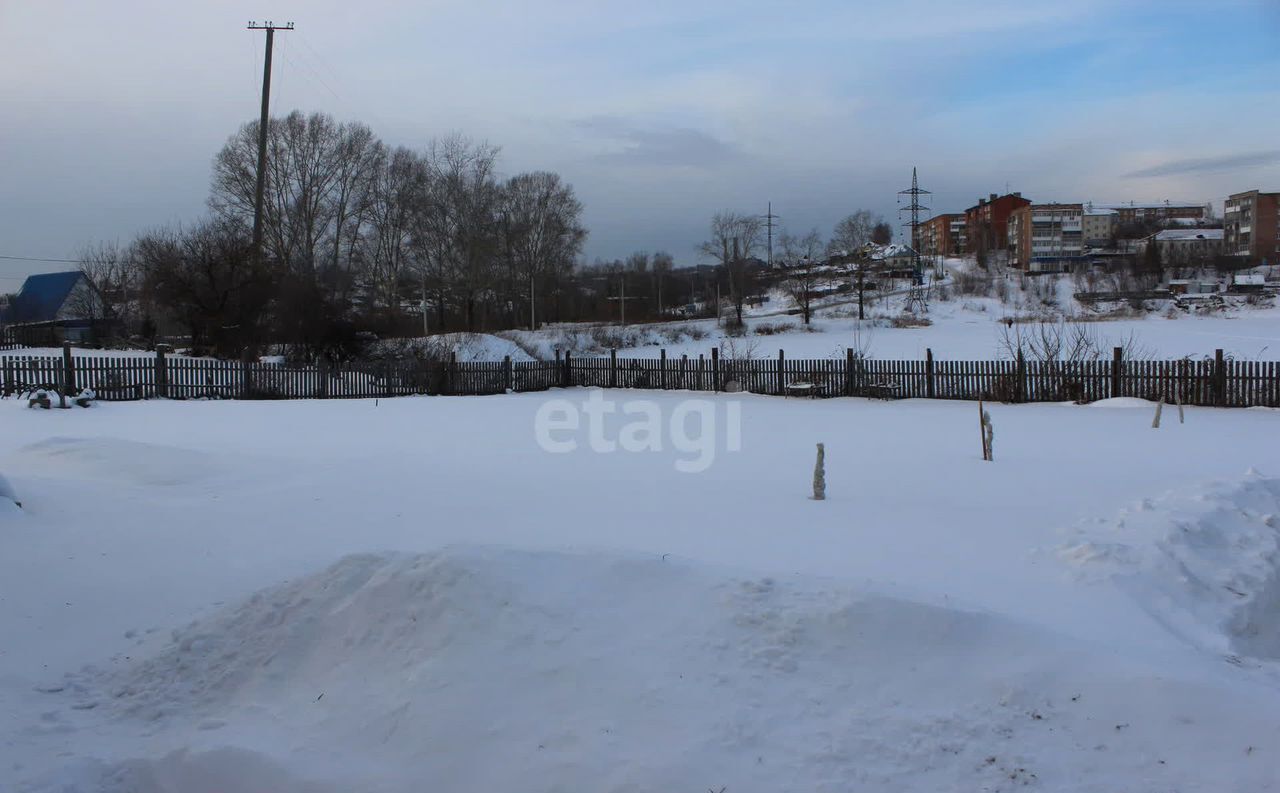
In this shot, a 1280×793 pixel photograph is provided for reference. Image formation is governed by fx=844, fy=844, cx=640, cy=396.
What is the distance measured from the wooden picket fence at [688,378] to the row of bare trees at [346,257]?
723 centimetres

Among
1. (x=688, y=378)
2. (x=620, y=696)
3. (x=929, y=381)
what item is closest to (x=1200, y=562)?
(x=620, y=696)

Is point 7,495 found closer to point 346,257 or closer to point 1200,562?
point 1200,562

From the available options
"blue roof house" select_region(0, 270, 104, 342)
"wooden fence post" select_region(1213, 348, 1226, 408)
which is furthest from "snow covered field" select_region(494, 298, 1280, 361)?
"blue roof house" select_region(0, 270, 104, 342)

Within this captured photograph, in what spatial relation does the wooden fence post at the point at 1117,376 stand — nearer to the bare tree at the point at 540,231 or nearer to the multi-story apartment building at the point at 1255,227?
the bare tree at the point at 540,231

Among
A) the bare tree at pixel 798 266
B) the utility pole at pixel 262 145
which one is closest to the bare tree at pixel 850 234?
the bare tree at pixel 798 266

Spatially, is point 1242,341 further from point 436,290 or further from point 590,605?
point 436,290

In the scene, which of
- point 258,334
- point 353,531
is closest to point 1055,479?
point 353,531

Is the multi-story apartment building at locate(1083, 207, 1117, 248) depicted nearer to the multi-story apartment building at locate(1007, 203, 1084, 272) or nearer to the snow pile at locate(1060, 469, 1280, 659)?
the multi-story apartment building at locate(1007, 203, 1084, 272)

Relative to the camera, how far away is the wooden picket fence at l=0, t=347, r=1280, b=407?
62.7ft

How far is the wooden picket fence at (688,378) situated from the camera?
19.1 m

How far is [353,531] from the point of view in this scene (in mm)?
7285

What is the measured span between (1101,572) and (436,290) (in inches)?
2069

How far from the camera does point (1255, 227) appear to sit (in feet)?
339

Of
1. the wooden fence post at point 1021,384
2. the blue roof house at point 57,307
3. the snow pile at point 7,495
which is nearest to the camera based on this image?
the snow pile at point 7,495
